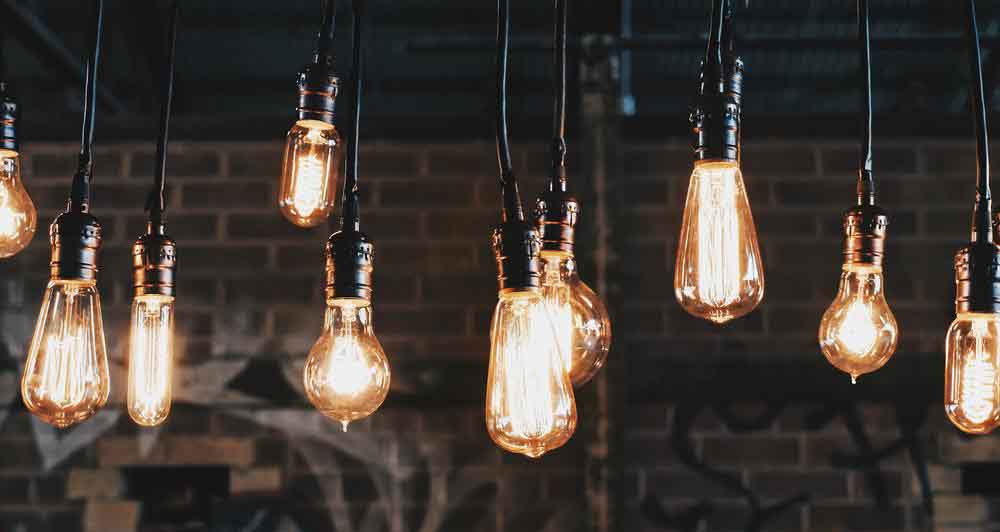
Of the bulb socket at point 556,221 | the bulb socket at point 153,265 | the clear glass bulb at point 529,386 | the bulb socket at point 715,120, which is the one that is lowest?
the clear glass bulb at point 529,386

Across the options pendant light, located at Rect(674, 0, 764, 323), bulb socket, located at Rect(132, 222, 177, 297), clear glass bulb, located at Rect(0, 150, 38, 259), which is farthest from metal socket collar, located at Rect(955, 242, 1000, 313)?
clear glass bulb, located at Rect(0, 150, 38, 259)

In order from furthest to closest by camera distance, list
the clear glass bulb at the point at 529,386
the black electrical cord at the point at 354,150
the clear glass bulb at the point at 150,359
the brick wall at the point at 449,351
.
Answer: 1. the brick wall at the point at 449,351
2. the clear glass bulb at the point at 150,359
3. the black electrical cord at the point at 354,150
4. the clear glass bulb at the point at 529,386

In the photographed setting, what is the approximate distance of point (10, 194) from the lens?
1092mm

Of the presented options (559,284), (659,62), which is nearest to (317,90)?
(559,284)

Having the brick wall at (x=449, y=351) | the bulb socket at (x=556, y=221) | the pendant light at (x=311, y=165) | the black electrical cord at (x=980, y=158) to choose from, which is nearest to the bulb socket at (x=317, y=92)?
the pendant light at (x=311, y=165)

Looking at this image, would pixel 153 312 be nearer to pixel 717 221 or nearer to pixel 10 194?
pixel 10 194

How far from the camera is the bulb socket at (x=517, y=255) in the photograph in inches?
32.1

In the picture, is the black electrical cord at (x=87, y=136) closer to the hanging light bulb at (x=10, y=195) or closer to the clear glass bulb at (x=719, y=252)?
the hanging light bulb at (x=10, y=195)

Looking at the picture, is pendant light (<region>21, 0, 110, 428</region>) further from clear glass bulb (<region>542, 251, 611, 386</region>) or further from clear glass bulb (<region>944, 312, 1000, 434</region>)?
clear glass bulb (<region>944, 312, 1000, 434</region>)

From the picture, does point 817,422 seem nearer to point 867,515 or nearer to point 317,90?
point 867,515

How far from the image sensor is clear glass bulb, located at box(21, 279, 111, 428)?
A: 3.01 feet

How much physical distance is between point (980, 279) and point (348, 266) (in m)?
0.61

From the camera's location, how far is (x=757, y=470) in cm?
215

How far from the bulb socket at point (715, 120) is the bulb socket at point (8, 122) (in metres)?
0.75
